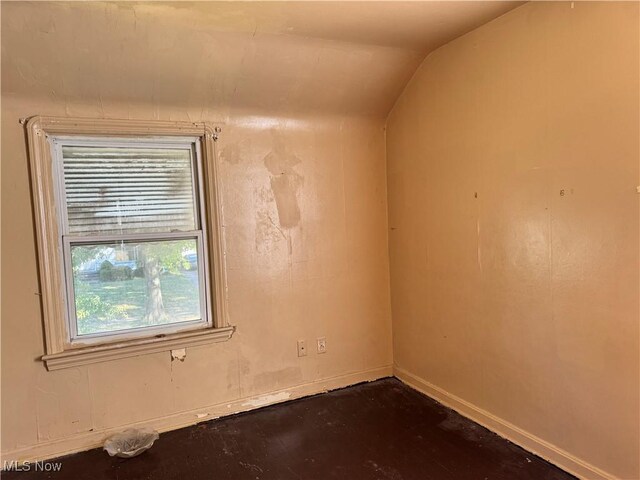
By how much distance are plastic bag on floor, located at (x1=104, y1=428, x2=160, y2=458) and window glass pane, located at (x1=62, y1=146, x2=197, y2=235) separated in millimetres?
1148

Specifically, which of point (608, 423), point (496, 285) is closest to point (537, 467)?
point (608, 423)

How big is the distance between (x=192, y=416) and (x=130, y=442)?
0.36m

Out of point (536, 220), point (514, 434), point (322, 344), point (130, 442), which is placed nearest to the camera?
point (536, 220)

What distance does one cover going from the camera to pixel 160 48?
6.96 ft

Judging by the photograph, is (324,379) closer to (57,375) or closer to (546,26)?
(57,375)

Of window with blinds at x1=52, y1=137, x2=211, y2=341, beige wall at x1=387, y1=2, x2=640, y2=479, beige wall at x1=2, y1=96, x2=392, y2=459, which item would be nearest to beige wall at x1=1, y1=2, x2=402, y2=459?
beige wall at x1=2, y1=96, x2=392, y2=459

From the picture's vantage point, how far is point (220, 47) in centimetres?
221

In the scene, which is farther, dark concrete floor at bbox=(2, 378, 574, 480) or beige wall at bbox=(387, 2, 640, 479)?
dark concrete floor at bbox=(2, 378, 574, 480)

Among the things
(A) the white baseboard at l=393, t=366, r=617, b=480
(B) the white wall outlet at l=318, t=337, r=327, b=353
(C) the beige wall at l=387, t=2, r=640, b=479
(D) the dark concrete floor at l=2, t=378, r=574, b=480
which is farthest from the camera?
(B) the white wall outlet at l=318, t=337, r=327, b=353

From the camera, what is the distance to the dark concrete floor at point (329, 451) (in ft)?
6.66

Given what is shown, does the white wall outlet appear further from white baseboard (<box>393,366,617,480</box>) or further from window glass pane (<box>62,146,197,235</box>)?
window glass pane (<box>62,146,197,235</box>)

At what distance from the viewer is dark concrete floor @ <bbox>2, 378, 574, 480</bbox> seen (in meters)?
2.03

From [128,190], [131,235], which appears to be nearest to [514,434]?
[131,235]

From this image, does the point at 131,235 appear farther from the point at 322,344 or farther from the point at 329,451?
the point at 329,451
